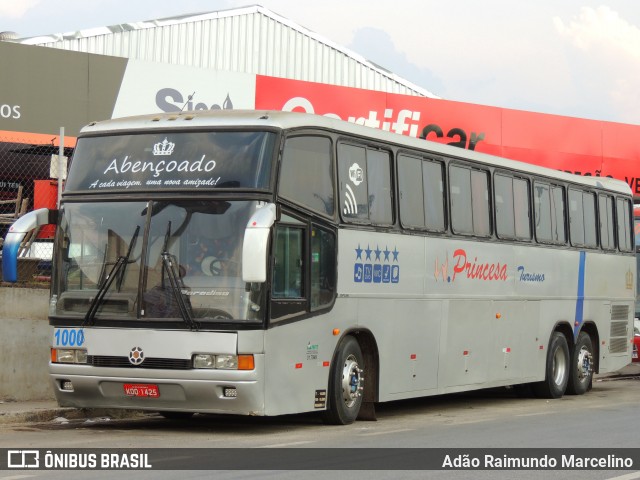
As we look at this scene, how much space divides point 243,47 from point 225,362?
26.9 m

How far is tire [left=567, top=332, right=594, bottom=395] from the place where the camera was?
69.3 ft

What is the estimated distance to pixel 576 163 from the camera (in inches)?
1253

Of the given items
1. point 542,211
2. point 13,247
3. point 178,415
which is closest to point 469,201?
point 542,211

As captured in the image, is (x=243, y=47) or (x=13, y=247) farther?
(x=243, y=47)

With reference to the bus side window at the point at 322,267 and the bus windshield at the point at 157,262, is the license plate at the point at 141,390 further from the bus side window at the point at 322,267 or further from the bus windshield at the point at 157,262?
the bus side window at the point at 322,267

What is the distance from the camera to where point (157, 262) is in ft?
42.8

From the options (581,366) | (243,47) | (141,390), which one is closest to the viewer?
(141,390)

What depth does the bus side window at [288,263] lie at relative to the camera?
1323 cm

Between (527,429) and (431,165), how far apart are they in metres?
3.91

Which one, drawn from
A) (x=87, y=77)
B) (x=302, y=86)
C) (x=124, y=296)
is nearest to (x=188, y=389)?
(x=124, y=296)

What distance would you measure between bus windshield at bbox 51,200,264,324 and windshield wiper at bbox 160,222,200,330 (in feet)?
0.03

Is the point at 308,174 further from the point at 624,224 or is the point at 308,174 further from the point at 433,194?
the point at 624,224

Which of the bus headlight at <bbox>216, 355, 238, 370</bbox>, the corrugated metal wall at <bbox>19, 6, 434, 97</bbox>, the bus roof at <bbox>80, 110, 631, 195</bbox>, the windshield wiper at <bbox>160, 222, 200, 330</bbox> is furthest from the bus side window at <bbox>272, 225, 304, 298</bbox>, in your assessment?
the corrugated metal wall at <bbox>19, 6, 434, 97</bbox>

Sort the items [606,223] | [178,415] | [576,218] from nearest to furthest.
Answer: [178,415] < [576,218] < [606,223]
